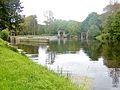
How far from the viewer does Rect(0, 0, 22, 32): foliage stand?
27.0 m

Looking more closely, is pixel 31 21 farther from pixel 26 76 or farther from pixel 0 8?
pixel 26 76

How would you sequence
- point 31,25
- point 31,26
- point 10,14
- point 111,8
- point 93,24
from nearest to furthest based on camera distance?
point 10,14, point 111,8, point 93,24, point 31,25, point 31,26

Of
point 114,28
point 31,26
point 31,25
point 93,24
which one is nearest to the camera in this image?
point 114,28

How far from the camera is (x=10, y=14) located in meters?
27.9

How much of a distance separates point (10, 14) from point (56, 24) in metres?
98.6

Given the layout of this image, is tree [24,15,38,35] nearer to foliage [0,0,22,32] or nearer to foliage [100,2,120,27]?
foliage [100,2,120,27]

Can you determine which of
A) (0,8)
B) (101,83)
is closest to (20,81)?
(101,83)

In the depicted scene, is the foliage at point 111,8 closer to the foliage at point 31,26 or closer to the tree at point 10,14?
the foliage at point 31,26

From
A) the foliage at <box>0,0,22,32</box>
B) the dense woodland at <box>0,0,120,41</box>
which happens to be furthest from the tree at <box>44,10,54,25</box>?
the foliage at <box>0,0,22,32</box>

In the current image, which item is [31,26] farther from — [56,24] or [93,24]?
[93,24]

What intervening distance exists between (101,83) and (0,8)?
13039 millimetres

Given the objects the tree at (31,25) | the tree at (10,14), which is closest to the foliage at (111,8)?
the tree at (31,25)

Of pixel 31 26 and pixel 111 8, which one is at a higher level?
pixel 111 8

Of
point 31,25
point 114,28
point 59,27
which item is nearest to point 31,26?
point 31,25
